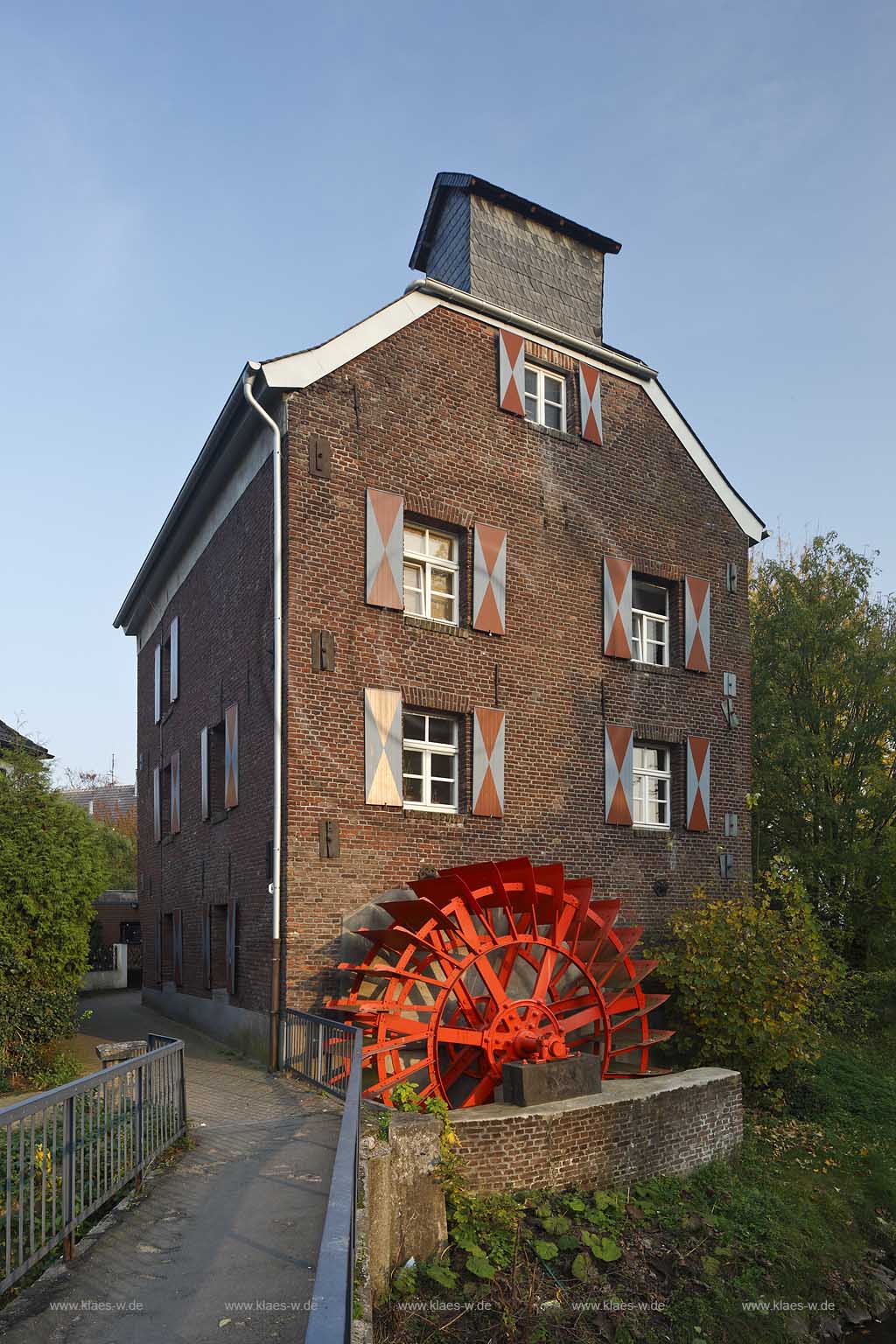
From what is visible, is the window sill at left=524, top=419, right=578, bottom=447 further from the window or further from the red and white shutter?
the red and white shutter

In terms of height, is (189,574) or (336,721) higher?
(189,574)

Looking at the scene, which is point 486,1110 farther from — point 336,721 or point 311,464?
point 311,464

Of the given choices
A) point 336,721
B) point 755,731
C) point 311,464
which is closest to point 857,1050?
point 755,731

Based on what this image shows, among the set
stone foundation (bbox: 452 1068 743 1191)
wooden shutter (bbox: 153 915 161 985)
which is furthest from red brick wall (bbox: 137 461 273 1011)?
stone foundation (bbox: 452 1068 743 1191)

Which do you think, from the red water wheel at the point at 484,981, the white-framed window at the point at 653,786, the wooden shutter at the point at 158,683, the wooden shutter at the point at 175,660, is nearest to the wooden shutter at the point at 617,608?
the white-framed window at the point at 653,786

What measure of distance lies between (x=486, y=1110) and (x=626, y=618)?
751 centimetres

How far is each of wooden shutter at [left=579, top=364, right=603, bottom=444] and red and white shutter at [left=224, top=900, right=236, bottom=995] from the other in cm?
799

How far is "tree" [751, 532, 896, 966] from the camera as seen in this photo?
19.6m

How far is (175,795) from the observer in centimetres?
1842

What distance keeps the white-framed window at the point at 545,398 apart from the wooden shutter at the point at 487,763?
4.32 meters

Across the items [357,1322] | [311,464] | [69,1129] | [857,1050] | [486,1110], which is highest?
[311,464]

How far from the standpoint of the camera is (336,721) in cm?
1234

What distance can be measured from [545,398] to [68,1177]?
12313mm

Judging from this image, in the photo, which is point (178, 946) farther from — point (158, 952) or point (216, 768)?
point (216, 768)
